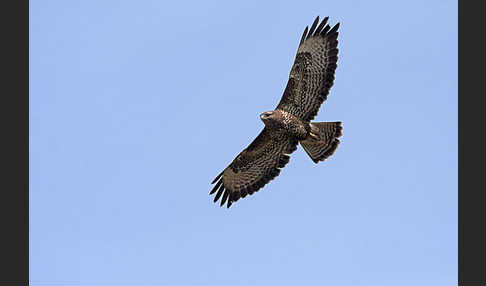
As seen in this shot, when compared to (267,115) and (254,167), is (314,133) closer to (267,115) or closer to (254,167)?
(267,115)

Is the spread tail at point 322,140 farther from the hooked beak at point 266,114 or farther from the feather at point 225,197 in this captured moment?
the feather at point 225,197

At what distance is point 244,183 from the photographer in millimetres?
21844

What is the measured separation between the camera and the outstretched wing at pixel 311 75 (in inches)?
810

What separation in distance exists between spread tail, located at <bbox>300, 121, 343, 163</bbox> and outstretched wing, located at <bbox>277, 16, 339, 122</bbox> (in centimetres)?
31

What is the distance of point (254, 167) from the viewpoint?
21.7 m

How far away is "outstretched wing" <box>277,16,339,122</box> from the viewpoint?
20578 mm

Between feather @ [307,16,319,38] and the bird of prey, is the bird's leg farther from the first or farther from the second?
feather @ [307,16,319,38]

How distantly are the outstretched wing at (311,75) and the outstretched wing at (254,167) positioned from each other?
849 mm

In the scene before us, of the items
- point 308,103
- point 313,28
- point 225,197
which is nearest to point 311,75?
point 308,103

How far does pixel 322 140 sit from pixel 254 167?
1738 mm

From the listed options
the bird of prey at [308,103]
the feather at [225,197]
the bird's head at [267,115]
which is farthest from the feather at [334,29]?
the feather at [225,197]

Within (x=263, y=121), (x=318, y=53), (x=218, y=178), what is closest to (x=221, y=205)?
(x=218, y=178)

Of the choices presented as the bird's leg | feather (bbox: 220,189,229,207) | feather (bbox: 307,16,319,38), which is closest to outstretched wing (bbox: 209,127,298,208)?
→ feather (bbox: 220,189,229,207)

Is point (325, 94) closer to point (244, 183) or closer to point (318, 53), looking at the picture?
point (318, 53)
